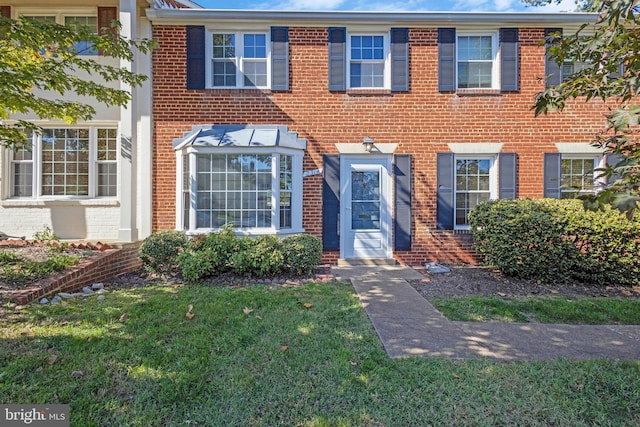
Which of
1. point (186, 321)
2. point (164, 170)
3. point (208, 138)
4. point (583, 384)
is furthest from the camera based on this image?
point (164, 170)

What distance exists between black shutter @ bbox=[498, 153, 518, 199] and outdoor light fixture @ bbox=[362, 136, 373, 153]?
10.3ft

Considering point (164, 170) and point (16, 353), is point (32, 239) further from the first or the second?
point (16, 353)

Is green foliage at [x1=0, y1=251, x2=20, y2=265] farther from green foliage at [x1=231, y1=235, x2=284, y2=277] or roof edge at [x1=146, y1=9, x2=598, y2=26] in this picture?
roof edge at [x1=146, y1=9, x2=598, y2=26]

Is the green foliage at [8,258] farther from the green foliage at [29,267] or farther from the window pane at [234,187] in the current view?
the window pane at [234,187]

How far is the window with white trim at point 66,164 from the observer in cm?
750

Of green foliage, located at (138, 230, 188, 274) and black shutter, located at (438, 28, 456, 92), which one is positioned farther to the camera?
black shutter, located at (438, 28, 456, 92)

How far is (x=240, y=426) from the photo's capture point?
85.4 inches

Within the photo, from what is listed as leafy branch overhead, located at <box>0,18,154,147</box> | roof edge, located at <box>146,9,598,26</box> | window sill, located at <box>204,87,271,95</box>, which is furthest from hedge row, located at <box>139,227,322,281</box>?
roof edge, located at <box>146,9,598,26</box>

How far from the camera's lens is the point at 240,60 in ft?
24.7

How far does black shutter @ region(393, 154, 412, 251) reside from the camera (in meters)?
7.51

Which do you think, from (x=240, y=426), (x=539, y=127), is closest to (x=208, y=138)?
(x=240, y=426)

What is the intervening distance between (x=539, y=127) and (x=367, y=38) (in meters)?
4.64

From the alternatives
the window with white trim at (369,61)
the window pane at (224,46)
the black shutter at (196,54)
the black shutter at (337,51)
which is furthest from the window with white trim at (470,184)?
the black shutter at (196,54)

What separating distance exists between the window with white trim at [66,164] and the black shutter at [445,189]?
25.8ft
